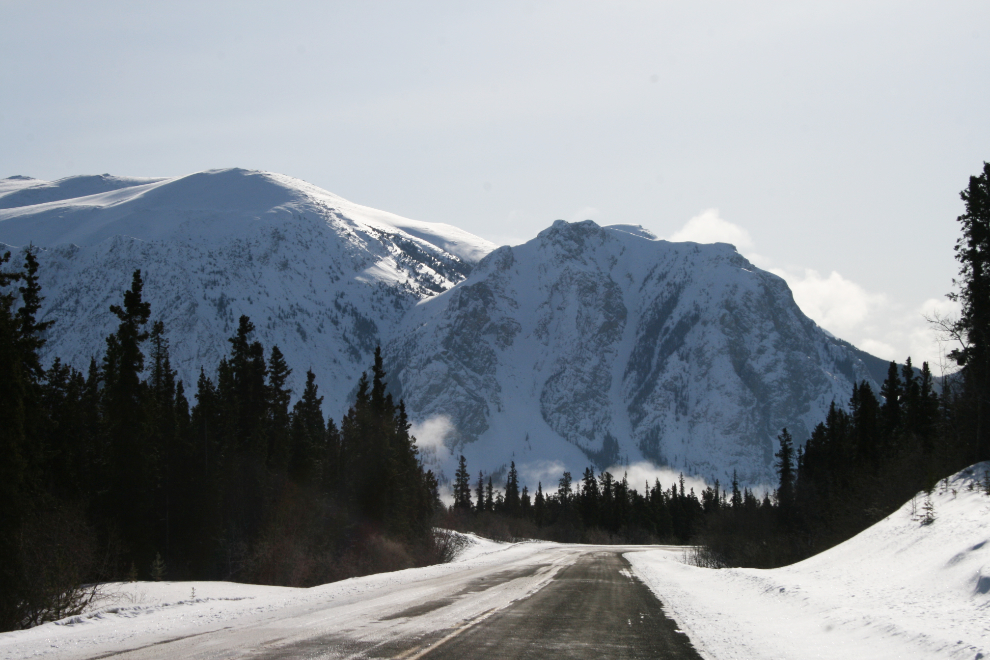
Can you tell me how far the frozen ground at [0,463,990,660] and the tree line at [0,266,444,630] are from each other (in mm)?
8281

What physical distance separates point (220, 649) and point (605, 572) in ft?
83.4

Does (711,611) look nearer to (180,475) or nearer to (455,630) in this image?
(455,630)

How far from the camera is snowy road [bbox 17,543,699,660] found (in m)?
12.5

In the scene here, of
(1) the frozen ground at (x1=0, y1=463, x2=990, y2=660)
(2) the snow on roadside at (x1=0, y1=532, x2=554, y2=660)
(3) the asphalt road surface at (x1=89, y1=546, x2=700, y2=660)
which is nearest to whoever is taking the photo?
(3) the asphalt road surface at (x1=89, y1=546, x2=700, y2=660)

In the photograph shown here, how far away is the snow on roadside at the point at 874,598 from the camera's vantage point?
43.4 feet

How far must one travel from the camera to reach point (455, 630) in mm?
14773

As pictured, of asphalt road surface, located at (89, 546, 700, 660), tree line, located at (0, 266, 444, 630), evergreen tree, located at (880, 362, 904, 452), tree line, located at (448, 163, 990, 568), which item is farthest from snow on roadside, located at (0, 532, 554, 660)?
evergreen tree, located at (880, 362, 904, 452)

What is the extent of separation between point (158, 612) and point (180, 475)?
38.3 meters

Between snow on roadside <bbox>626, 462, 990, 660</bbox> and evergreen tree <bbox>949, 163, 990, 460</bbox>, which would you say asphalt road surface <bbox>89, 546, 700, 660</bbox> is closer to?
snow on roadside <bbox>626, 462, 990, 660</bbox>

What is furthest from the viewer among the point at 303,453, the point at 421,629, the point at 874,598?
the point at 303,453

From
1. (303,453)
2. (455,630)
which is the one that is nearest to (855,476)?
(303,453)

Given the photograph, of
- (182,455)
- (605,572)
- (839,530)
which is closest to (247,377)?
(182,455)

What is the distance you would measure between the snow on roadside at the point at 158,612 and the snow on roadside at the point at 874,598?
378 inches

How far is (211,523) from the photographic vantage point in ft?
180
